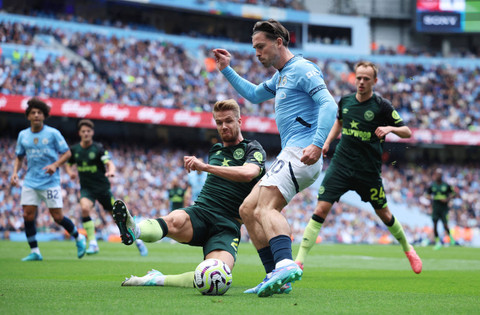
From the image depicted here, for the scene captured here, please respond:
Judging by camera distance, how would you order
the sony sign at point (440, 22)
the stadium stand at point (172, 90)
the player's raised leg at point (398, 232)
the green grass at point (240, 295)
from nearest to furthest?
the green grass at point (240, 295), the player's raised leg at point (398, 232), the stadium stand at point (172, 90), the sony sign at point (440, 22)

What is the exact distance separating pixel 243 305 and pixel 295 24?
41843 mm

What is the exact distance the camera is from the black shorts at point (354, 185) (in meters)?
8.20

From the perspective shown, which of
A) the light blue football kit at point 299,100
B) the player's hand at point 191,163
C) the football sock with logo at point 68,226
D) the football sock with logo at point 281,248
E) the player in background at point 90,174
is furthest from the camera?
the player in background at point 90,174

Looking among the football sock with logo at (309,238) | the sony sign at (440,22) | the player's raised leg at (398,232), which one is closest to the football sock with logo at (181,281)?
the football sock with logo at (309,238)

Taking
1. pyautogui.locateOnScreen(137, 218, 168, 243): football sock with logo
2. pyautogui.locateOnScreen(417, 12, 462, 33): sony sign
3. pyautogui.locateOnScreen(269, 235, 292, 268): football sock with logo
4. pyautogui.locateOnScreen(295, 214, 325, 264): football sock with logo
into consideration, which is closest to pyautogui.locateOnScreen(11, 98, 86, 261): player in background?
pyautogui.locateOnScreen(295, 214, 325, 264): football sock with logo

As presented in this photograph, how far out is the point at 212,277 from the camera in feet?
17.4

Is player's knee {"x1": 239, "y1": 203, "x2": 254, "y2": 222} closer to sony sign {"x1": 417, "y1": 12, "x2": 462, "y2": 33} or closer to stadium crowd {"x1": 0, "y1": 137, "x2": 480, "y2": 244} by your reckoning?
stadium crowd {"x1": 0, "y1": 137, "x2": 480, "y2": 244}

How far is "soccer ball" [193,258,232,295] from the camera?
5281mm

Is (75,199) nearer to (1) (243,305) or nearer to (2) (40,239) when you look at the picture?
(2) (40,239)

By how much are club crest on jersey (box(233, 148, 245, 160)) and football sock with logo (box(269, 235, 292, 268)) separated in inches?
40.7

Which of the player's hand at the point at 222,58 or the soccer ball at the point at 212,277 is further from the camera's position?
the player's hand at the point at 222,58

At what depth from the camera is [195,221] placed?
19.1 feet

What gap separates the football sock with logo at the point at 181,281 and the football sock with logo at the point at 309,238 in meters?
2.19

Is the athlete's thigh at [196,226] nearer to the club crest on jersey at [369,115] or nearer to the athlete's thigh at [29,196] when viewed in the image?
the club crest on jersey at [369,115]
